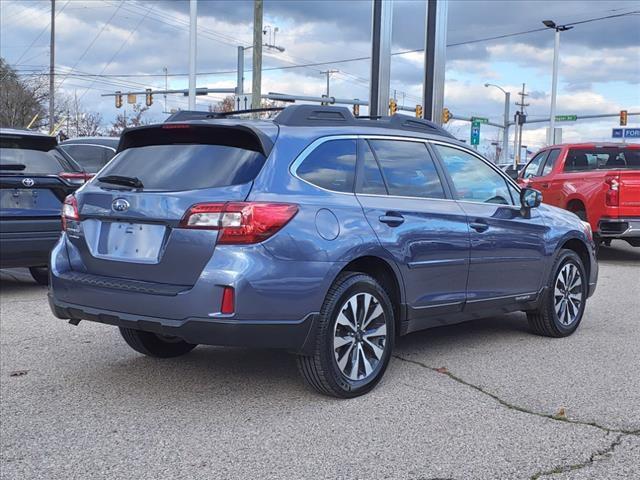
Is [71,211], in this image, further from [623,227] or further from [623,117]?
[623,117]

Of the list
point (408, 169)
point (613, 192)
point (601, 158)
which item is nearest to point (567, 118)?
point (601, 158)

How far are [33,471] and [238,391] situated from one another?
149 centimetres

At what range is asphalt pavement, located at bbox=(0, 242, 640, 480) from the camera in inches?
141

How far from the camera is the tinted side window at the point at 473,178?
5.55 meters

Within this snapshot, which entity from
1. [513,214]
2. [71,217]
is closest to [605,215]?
[513,214]

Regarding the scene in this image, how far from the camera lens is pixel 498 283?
571cm

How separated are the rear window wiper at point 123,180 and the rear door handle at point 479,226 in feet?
8.09

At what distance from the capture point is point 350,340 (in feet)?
14.8

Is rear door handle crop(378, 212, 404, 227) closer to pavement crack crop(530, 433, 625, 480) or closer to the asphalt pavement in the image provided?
the asphalt pavement

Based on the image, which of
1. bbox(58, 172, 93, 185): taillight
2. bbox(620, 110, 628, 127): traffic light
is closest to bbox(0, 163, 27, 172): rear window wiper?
bbox(58, 172, 93, 185): taillight

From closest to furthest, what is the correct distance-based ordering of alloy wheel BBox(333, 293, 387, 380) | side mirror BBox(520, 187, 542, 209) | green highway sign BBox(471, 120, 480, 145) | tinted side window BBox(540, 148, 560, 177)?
alloy wheel BBox(333, 293, 387, 380), side mirror BBox(520, 187, 542, 209), tinted side window BBox(540, 148, 560, 177), green highway sign BBox(471, 120, 480, 145)

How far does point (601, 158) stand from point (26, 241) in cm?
953

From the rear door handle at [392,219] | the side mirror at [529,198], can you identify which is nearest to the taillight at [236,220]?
the rear door handle at [392,219]

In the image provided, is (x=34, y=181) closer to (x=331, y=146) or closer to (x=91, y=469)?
(x=331, y=146)
